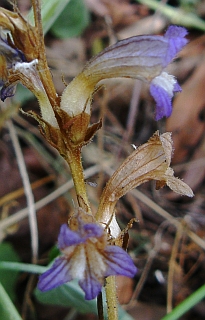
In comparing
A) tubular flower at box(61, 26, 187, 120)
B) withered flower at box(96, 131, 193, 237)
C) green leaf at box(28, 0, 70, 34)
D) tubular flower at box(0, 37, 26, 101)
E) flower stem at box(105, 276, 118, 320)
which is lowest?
flower stem at box(105, 276, 118, 320)

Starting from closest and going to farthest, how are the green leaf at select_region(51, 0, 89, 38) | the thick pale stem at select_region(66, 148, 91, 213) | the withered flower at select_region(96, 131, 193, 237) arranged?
the thick pale stem at select_region(66, 148, 91, 213) → the withered flower at select_region(96, 131, 193, 237) → the green leaf at select_region(51, 0, 89, 38)

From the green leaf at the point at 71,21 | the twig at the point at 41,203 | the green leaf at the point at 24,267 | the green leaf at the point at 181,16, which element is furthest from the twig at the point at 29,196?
the green leaf at the point at 181,16

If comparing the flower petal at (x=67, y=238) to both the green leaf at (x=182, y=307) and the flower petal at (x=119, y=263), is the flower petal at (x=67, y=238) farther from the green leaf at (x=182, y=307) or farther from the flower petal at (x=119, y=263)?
the green leaf at (x=182, y=307)

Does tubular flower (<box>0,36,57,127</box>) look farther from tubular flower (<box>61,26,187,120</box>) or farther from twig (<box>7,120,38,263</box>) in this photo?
twig (<box>7,120,38,263</box>)

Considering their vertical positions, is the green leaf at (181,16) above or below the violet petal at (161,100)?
above

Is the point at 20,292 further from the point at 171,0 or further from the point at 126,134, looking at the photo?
the point at 171,0

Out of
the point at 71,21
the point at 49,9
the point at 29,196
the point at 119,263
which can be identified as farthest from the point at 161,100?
the point at 71,21

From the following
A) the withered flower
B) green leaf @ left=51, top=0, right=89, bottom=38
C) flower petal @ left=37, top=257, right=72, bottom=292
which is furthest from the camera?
green leaf @ left=51, top=0, right=89, bottom=38

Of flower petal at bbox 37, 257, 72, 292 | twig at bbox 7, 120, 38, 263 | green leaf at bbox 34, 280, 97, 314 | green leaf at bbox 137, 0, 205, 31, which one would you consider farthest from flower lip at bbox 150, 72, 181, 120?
green leaf at bbox 137, 0, 205, 31
